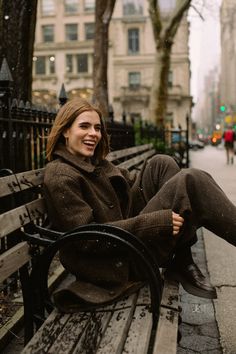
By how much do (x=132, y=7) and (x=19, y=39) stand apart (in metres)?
50.6

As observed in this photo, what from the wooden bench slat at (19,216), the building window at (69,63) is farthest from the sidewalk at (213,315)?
the building window at (69,63)

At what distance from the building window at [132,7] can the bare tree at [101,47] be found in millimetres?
39847

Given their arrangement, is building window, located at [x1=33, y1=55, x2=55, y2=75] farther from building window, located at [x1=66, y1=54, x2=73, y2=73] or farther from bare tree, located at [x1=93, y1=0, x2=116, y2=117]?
bare tree, located at [x1=93, y1=0, x2=116, y2=117]

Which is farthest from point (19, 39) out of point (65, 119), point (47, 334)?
point (47, 334)

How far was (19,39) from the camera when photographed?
18.5ft

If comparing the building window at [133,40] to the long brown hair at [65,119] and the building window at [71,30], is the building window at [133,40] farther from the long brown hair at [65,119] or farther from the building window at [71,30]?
the long brown hair at [65,119]

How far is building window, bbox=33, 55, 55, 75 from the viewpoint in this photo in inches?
2083

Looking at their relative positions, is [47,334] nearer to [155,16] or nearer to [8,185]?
[8,185]

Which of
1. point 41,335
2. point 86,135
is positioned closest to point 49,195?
point 86,135

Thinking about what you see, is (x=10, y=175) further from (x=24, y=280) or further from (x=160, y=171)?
(x=160, y=171)

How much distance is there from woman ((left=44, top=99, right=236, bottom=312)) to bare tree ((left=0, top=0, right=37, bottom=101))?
307cm

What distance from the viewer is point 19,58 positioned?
5691 mm

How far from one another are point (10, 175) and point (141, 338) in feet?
3.98

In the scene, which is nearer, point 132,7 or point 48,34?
point 132,7
